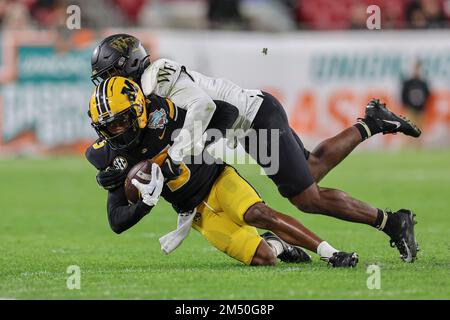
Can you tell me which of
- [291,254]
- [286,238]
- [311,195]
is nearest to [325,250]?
[286,238]

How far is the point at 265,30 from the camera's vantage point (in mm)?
19484

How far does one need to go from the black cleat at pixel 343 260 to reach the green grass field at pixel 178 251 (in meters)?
0.10

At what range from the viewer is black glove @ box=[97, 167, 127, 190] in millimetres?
7039

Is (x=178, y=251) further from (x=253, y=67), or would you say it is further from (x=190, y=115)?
(x=253, y=67)

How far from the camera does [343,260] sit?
271 inches

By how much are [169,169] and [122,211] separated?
49 cm

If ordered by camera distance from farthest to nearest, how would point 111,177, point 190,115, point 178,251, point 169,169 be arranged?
point 178,251 < point 111,177 < point 190,115 < point 169,169

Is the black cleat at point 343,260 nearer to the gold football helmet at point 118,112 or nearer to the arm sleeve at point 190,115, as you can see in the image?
the arm sleeve at point 190,115

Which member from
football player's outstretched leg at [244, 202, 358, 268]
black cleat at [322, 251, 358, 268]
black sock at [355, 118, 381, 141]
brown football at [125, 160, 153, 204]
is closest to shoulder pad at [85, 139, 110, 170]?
brown football at [125, 160, 153, 204]

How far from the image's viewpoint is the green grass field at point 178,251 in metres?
6.13

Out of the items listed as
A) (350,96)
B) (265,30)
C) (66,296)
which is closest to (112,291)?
(66,296)

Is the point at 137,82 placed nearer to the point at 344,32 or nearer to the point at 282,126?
the point at 282,126
